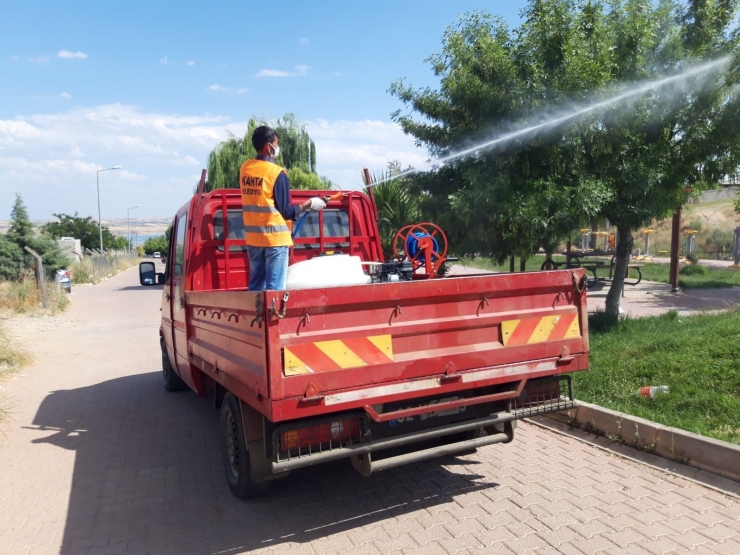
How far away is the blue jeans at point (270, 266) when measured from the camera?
447 centimetres

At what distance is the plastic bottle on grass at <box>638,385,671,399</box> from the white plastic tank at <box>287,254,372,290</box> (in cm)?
300

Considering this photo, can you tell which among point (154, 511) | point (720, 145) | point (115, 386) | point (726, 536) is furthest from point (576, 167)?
point (115, 386)

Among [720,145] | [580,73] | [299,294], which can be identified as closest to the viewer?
[299,294]

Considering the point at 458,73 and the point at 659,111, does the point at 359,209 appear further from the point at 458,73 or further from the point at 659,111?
the point at 659,111

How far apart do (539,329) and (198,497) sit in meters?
2.78

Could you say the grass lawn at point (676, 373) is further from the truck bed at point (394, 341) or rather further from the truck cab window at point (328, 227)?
the truck cab window at point (328, 227)

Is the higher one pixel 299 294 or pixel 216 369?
pixel 299 294

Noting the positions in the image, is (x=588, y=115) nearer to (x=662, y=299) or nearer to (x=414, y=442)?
(x=414, y=442)

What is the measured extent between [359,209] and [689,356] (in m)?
3.76

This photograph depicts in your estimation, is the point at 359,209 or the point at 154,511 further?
the point at 359,209

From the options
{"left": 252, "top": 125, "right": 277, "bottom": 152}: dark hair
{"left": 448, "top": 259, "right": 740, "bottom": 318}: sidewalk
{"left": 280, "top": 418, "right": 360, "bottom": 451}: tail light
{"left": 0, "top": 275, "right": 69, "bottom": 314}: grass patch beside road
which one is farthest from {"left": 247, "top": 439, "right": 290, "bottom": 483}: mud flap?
{"left": 0, "top": 275, "right": 69, "bottom": 314}: grass patch beside road

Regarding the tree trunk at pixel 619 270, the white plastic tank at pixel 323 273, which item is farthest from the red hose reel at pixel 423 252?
the tree trunk at pixel 619 270

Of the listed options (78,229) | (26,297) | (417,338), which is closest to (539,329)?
(417,338)

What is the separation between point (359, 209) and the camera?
664 cm
